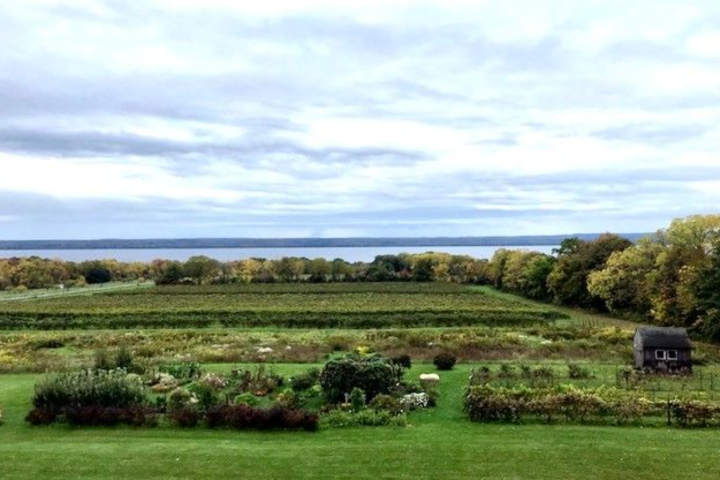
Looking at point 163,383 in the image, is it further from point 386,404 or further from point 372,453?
point 372,453

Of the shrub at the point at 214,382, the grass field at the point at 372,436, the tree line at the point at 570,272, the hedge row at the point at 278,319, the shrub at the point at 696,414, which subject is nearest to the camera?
the grass field at the point at 372,436

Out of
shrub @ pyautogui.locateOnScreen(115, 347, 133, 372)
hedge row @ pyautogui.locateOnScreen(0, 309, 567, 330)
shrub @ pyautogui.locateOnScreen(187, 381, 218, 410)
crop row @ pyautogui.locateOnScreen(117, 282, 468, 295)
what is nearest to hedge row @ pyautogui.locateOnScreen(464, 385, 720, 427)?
shrub @ pyautogui.locateOnScreen(187, 381, 218, 410)

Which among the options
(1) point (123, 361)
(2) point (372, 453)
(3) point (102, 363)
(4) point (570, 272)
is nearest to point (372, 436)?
(2) point (372, 453)

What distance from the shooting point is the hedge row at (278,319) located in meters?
53.8

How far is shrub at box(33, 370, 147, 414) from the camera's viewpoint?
21906mm

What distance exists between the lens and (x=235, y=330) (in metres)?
51.1

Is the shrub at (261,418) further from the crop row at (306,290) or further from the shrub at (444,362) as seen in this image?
the crop row at (306,290)

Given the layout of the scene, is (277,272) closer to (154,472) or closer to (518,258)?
(518,258)

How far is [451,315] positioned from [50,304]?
4450 cm

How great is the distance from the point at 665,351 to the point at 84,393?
23902 millimetres

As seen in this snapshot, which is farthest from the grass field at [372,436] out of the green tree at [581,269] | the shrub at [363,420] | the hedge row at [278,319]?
the green tree at [581,269]

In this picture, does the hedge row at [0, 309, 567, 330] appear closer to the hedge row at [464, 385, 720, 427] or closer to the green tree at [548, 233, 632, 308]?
the green tree at [548, 233, 632, 308]

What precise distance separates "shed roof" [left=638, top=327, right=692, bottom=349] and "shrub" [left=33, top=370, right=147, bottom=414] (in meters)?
21.4

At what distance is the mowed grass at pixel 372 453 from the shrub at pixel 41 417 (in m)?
0.32
